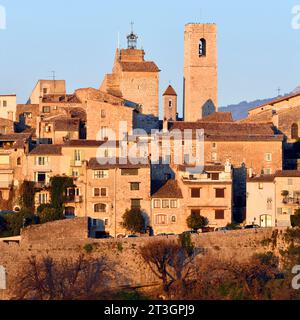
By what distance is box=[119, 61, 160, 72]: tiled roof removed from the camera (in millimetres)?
71188

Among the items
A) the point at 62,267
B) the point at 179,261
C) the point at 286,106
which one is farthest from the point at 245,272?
the point at 286,106

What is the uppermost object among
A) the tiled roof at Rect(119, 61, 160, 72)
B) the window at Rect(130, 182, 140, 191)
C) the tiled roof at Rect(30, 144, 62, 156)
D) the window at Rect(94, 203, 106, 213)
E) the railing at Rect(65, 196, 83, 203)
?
the tiled roof at Rect(119, 61, 160, 72)

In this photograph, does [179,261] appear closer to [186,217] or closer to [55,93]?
[186,217]

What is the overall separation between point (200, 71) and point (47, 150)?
19.5 meters

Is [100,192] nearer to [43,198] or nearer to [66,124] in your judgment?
[43,198]

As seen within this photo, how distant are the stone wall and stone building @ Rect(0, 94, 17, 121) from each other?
64.1ft

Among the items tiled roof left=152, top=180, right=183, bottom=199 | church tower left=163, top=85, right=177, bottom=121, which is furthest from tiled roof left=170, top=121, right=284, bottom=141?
church tower left=163, top=85, right=177, bottom=121

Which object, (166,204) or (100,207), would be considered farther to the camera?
(100,207)

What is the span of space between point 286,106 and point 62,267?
24318mm

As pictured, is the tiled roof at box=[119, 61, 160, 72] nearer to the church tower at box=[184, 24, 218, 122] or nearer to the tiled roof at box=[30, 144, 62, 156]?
the church tower at box=[184, 24, 218, 122]

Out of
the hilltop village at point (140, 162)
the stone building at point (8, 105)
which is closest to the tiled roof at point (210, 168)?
the hilltop village at point (140, 162)

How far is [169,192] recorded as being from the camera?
191ft

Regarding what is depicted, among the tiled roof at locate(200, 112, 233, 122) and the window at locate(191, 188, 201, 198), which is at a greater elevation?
the tiled roof at locate(200, 112, 233, 122)

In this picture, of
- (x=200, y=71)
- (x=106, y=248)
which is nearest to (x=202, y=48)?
(x=200, y=71)
